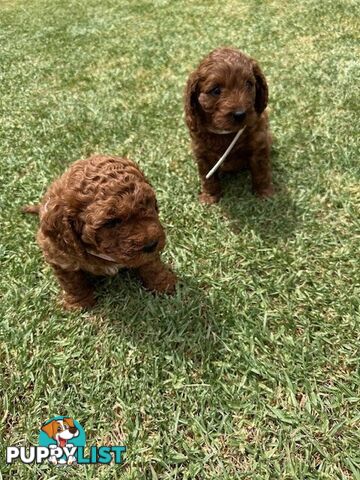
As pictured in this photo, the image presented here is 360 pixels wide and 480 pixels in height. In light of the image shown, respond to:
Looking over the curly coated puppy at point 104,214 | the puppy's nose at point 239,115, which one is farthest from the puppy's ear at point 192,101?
the curly coated puppy at point 104,214

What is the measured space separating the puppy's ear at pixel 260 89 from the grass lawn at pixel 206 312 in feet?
3.06

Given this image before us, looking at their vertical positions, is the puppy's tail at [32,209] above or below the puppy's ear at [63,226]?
below

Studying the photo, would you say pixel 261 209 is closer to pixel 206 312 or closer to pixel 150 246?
pixel 206 312

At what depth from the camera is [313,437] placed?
2.68 meters

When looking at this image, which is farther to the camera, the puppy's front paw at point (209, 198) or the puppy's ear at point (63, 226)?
the puppy's front paw at point (209, 198)

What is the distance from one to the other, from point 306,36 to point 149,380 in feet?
22.4

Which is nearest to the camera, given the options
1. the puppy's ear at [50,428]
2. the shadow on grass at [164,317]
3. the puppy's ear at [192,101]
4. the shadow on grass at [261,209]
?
the puppy's ear at [50,428]

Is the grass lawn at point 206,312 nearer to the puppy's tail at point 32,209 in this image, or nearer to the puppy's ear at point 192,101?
the puppy's tail at point 32,209

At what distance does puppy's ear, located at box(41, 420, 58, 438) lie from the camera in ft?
9.61

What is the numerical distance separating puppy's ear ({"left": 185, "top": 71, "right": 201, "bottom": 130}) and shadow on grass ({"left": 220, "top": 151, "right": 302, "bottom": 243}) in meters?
0.92

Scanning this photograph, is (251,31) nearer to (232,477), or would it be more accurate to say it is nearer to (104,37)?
(104,37)

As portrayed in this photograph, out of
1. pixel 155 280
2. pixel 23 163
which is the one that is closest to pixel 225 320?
pixel 155 280

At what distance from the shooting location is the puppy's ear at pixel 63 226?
105 inches

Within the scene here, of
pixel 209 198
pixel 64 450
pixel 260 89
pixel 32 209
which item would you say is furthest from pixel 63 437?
pixel 260 89
